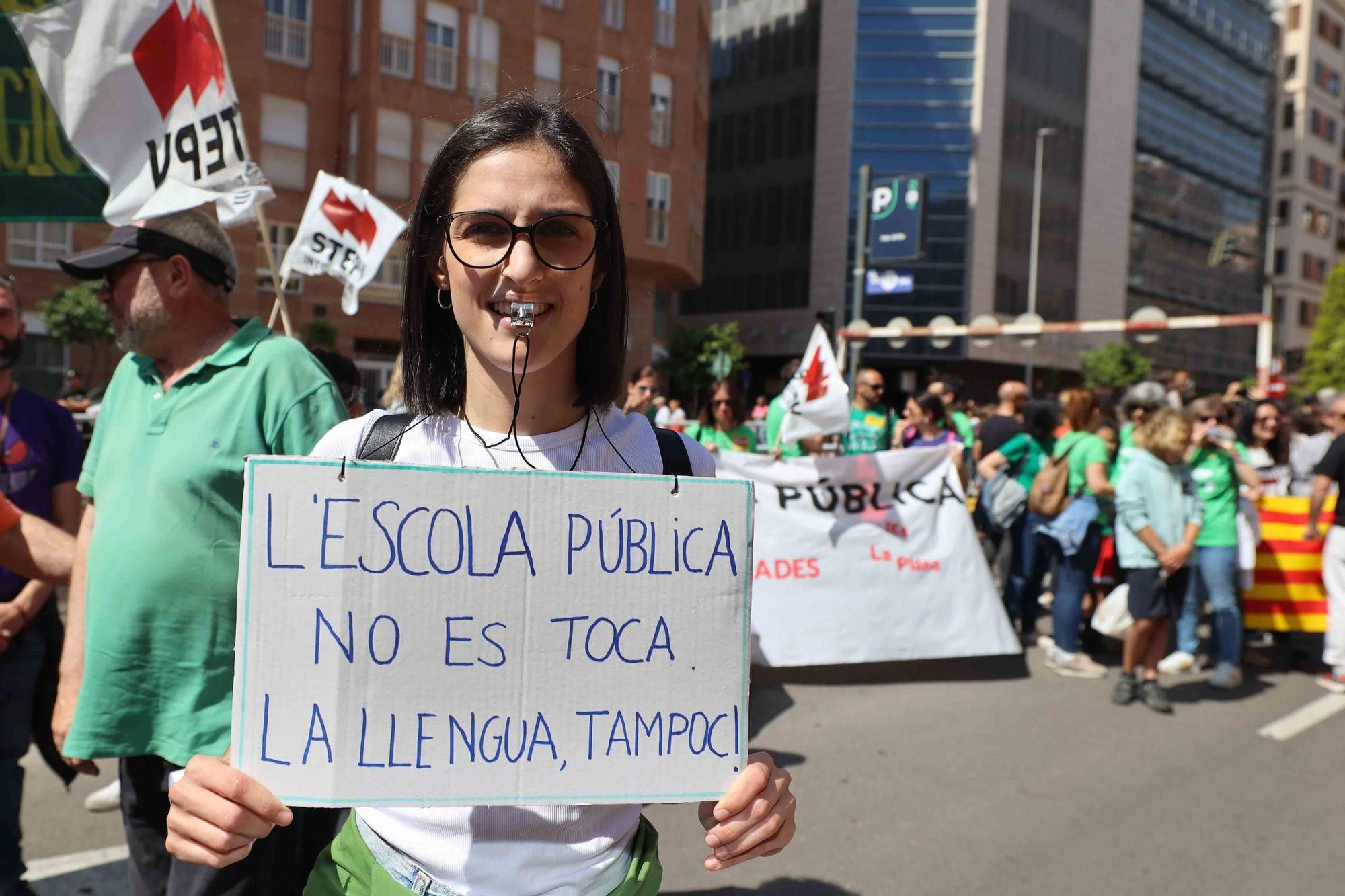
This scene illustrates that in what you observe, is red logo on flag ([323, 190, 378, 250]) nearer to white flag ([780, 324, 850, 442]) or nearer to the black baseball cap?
white flag ([780, 324, 850, 442])

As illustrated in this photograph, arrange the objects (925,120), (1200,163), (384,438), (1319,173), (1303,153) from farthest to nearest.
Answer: (1319,173), (1303,153), (1200,163), (925,120), (384,438)

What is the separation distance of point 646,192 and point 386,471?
30284 mm

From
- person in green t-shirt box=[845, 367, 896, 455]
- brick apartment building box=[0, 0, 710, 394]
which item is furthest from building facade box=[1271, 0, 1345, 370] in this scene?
person in green t-shirt box=[845, 367, 896, 455]

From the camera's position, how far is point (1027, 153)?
4559 cm

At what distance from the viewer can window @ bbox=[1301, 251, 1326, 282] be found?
63375 mm

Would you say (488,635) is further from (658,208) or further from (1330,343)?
(1330,343)

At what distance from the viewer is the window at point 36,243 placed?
25.2m

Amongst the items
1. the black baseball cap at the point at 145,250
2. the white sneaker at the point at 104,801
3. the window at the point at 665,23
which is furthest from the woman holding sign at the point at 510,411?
the window at the point at 665,23

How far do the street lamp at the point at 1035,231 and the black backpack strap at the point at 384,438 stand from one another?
4359cm

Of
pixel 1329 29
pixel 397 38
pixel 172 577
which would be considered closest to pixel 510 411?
pixel 172 577

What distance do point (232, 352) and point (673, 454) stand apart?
125 centimetres

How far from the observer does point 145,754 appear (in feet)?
7.38

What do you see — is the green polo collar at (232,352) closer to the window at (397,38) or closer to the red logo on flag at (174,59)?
the red logo on flag at (174,59)

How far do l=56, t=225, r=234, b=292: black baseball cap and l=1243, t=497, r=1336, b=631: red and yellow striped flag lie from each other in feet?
23.4
